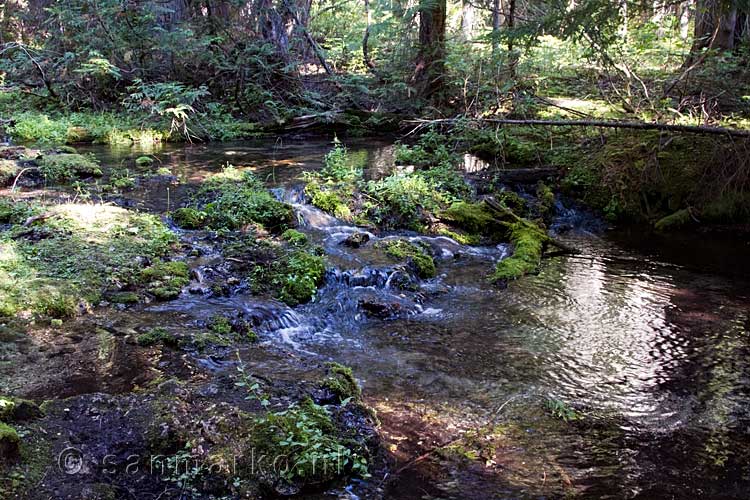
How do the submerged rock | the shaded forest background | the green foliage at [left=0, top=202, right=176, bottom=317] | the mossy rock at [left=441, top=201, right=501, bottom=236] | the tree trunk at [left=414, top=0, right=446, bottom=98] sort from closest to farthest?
1. the green foliage at [left=0, top=202, right=176, bottom=317]
2. the submerged rock
3. the mossy rock at [left=441, top=201, right=501, bottom=236]
4. the shaded forest background
5. the tree trunk at [left=414, top=0, right=446, bottom=98]

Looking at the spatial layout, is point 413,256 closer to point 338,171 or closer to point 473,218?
point 473,218

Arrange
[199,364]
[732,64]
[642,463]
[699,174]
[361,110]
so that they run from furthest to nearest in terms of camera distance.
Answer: [361,110] < [732,64] < [699,174] < [199,364] < [642,463]

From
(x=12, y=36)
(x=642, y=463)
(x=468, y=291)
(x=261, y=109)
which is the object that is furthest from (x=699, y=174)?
(x=12, y=36)

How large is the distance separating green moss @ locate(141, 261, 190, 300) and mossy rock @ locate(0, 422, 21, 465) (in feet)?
11.6

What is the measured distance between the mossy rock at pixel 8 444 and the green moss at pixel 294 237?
18.4ft

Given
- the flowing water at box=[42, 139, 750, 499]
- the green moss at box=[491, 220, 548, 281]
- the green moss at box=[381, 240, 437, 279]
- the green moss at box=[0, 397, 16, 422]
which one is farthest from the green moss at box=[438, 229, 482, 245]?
the green moss at box=[0, 397, 16, 422]

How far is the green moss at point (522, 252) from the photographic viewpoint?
8445mm

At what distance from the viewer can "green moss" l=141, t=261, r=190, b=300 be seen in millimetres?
6953

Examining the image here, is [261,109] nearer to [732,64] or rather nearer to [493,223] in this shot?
[493,223]

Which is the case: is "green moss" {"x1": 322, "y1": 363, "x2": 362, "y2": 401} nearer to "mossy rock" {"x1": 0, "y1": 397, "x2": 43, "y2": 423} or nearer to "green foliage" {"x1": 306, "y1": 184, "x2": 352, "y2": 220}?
"mossy rock" {"x1": 0, "y1": 397, "x2": 43, "y2": 423}

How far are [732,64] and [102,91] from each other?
61.5ft

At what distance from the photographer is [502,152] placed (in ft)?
42.8

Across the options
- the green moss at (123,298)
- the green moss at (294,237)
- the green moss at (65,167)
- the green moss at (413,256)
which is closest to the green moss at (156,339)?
the green moss at (123,298)

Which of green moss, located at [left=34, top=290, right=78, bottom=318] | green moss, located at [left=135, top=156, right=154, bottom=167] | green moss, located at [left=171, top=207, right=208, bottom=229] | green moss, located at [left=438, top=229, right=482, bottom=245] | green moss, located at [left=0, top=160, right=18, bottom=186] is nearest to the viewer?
green moss, located at [left=34, top=290, right=78, bottom=318]
